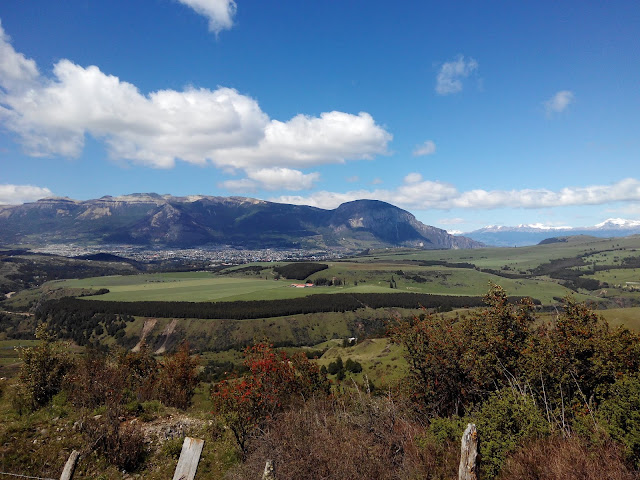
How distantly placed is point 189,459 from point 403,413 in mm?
13398

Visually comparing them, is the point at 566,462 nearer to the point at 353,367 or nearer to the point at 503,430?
the point at 503,430

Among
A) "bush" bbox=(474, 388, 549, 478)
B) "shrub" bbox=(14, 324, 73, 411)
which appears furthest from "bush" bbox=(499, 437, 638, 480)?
"shrub" bbox=(14, 324, 73, 411)

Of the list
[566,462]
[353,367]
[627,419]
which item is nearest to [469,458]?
[566,462]

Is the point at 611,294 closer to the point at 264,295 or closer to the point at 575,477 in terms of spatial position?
the point at 264,295

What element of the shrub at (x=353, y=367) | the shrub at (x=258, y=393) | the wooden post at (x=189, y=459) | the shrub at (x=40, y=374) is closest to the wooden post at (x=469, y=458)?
the wooden post at (x=189, y=459)

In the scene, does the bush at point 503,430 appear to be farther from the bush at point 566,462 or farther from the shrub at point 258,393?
the shrub at point 258,393

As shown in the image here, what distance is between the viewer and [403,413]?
58.8ft

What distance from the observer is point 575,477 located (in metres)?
9.00

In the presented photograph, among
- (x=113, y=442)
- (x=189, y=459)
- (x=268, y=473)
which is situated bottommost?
(x=113, y=442)

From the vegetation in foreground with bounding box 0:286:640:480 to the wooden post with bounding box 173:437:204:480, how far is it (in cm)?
446

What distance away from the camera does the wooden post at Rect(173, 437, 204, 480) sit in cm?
753

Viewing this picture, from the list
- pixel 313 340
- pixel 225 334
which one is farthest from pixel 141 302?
pixel 313 340

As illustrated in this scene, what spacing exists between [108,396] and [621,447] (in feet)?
82.4

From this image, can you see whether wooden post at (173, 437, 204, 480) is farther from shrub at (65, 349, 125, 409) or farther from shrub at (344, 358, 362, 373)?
shrub at (344, 358, 362, 373)
